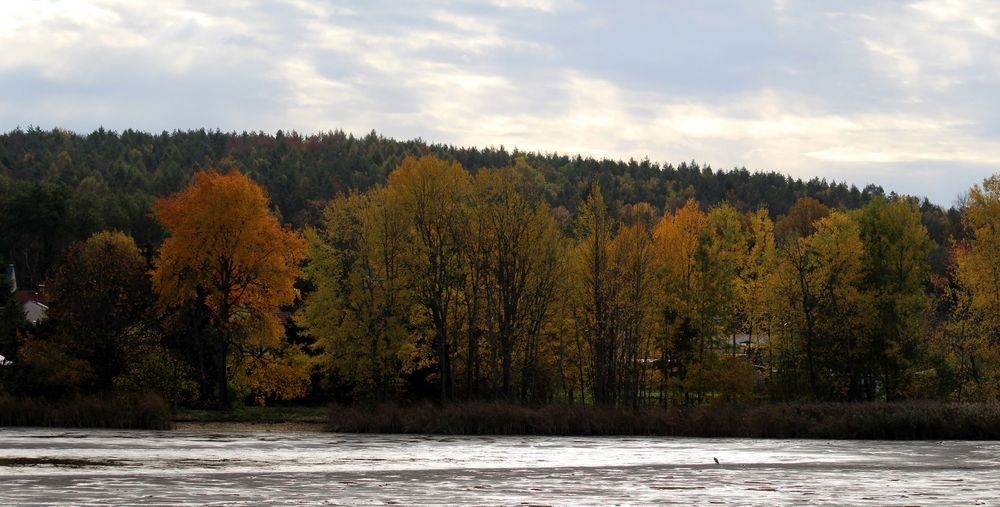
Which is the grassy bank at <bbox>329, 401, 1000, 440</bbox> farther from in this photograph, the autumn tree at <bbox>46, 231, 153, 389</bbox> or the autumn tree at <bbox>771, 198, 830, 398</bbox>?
the autumn tree at <bbox>771, 198, 830, 398</bbox>

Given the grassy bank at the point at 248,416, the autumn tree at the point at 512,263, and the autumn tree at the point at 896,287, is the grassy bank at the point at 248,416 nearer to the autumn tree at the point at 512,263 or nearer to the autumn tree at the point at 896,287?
the autumn tree at the point at 512,263

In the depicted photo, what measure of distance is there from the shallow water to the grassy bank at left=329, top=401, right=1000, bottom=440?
4.83 m

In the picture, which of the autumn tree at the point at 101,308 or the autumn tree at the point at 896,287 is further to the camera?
the autumn tree at the point at 896,287

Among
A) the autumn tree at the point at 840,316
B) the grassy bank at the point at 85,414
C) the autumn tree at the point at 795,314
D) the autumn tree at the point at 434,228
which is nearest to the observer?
the grassy bank at the point at 85,414

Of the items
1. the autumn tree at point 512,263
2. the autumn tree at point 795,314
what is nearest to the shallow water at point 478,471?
the autumn tree at point 512,263

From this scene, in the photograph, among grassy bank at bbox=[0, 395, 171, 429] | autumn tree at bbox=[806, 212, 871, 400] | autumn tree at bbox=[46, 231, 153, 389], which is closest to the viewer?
grassy bank at bbox=[0, 395, 171, 429]

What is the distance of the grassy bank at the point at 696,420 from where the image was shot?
184 ft

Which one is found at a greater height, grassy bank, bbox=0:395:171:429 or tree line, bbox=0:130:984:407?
tree line, bbox=0:130:984:407

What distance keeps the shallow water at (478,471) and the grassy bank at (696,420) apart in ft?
15.8

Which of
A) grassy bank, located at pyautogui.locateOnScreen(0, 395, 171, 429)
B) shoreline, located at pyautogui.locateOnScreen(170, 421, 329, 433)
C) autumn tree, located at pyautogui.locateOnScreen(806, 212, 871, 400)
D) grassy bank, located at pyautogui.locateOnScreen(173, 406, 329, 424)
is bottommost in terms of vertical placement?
shoreline, located at pyautogui.locateOnScreen(170, 421, 329, 433)

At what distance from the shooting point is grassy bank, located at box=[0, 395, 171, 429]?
190 feet

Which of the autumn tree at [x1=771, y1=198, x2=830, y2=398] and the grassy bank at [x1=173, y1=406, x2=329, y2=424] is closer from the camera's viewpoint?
the grassy bank at [x1=173, y1=406, x2=329, y2=424]

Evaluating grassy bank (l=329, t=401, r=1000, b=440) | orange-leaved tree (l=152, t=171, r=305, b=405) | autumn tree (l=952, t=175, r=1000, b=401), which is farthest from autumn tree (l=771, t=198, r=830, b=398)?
orange-leaved tree (l=152, t=171, r=305, b=405)

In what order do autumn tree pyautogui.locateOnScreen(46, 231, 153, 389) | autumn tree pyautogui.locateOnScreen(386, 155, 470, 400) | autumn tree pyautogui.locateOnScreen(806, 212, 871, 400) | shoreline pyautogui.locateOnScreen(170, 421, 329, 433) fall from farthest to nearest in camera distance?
1. autumn tree pyautogui.locateOnScreen(806, 212, 871, 400)
2. autumn tree pyautogui.locateOnScreen(386, 155, 470, 400)
3. autumn tree pyautogui.locateOnScreen(46, 231, 153, 389)
4. shoreline pyautogui.locateOnScreen(170, 421, 329, 433)
